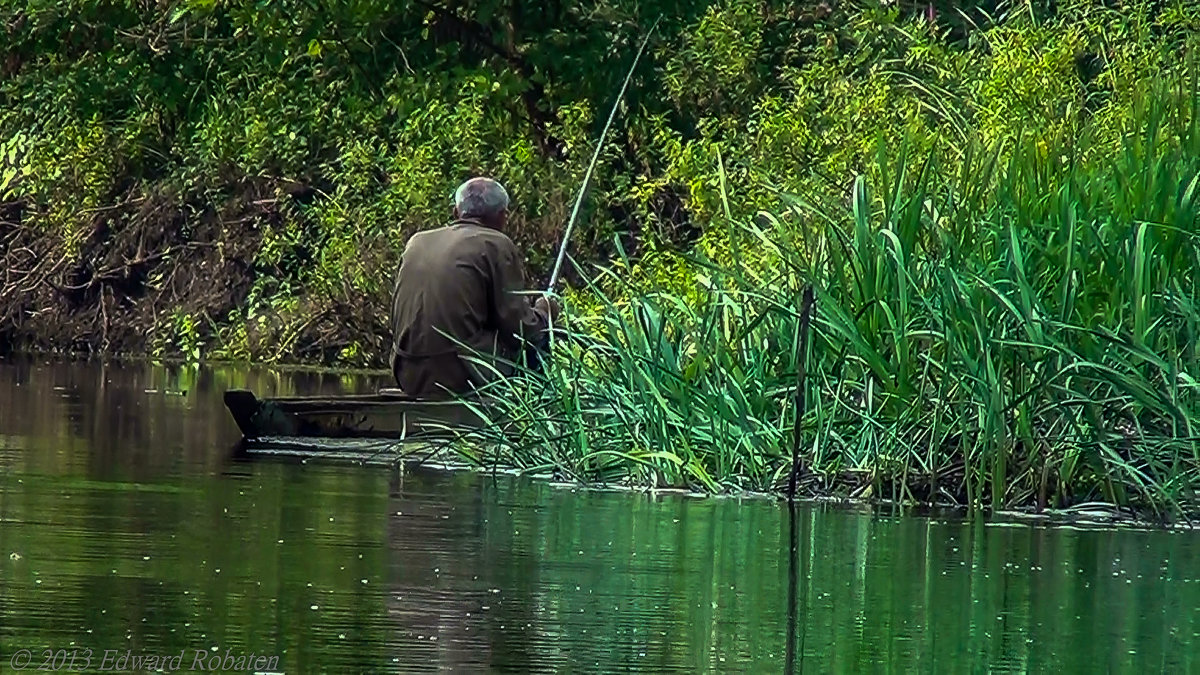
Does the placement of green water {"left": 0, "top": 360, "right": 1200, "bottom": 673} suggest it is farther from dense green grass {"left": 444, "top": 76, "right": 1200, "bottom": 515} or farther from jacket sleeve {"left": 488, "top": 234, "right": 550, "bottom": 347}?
jacket sleeve {"left": 488, "top": 234, "right": 550, "bottom": 347}

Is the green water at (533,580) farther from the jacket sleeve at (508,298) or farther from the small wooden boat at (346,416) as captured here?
the jacket sleeve at (508,298)

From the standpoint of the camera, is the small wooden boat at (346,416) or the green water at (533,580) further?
the small wooden boat at (346,416)

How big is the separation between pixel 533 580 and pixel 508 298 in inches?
222

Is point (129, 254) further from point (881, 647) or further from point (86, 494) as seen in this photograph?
point (881, 647)

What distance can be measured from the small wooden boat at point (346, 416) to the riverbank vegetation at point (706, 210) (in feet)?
2.58

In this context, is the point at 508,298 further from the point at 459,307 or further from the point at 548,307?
the point at 548,307

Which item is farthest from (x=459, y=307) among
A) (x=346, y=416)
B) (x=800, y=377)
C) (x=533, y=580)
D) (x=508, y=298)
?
(x=533, y=580)

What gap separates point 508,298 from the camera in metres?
12.7

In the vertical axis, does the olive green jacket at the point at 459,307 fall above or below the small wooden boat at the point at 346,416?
above

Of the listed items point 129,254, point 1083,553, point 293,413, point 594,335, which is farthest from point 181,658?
point 129,254

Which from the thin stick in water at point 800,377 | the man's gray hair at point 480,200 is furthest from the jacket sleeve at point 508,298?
the thin stick in water at point 800,377

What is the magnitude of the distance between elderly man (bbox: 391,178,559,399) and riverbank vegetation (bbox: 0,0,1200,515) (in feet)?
1.54

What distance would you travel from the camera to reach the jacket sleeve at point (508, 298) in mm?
12711

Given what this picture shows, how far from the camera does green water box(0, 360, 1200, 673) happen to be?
5766 mm
